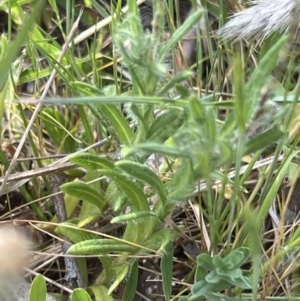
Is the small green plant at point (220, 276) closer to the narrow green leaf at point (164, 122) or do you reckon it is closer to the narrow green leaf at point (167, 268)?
the narrow green leaf at point (167, 268)

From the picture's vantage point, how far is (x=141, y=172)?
0.79 m

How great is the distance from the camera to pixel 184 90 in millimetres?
764

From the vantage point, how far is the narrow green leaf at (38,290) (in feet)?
2.71

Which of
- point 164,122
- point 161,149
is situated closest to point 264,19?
point 164,122

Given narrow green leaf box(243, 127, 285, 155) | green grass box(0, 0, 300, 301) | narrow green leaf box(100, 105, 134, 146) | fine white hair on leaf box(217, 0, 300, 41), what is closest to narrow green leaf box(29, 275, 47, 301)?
green grass box(0, 0, 300, 301)

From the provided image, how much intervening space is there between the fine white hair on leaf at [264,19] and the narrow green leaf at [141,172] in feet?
0.99

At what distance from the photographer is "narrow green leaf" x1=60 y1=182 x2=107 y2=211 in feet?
2.93

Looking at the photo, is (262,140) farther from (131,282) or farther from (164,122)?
(131,282)

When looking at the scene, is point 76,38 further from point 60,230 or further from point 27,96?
point 60,230

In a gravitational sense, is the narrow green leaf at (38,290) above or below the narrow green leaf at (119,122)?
below

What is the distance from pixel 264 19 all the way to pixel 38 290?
21.0 inches

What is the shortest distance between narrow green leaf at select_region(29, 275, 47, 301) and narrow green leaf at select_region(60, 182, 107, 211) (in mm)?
139

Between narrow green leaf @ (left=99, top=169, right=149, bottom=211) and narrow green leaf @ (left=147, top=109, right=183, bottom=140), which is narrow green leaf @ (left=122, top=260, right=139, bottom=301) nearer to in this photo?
narrow green leaf @ (left=99, top=169, right=149, bottom=211)

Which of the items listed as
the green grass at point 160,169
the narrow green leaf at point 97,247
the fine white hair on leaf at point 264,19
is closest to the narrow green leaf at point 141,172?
the green grass at point 160,169
